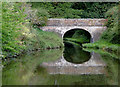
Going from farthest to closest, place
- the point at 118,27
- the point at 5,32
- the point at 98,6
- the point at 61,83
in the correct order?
the point at 98,6 → the point at 118,27 → the point at 5,32 → the point at 61,83

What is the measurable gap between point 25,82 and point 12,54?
6.26m

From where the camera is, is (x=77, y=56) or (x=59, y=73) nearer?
(x=59, y=73)

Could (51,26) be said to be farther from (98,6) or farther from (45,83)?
(45,83)

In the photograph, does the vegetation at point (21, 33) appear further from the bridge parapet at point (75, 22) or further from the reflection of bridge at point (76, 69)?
the reflection of bridge at point (76, 69)

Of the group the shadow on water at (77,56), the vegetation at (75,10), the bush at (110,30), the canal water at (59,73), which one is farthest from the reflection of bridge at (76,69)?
the vegetation at (75,10)

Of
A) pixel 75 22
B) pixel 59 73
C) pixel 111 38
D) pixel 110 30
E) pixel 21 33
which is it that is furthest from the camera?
pixel 75 22

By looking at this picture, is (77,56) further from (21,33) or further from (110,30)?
(110,30)

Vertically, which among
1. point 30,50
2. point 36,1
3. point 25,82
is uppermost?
point 36,1

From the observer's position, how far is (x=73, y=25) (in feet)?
73.7

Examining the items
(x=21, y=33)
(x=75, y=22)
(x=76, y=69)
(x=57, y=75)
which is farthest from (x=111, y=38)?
(x=57, y=75)

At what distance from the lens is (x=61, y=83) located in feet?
18.1

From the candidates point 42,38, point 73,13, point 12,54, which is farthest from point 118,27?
point 73,13

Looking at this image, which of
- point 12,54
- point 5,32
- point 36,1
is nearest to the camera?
point 5,32

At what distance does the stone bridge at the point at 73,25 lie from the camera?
22408mm
